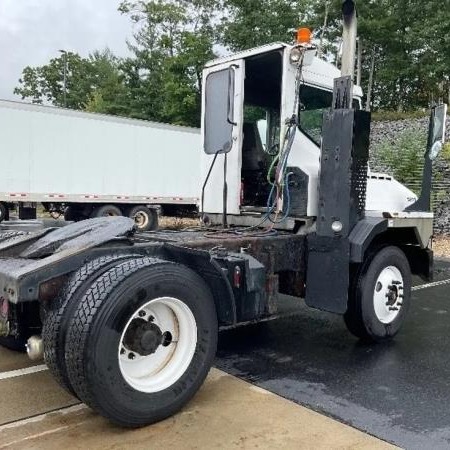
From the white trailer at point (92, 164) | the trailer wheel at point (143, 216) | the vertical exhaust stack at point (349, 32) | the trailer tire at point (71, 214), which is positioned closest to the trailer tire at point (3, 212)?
the white trailer at point (92, 164)

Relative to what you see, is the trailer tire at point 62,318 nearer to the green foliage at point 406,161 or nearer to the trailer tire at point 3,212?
the trailer tire at point 3,212

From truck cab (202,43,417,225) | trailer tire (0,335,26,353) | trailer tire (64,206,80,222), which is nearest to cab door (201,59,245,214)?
truck cab (202,43,417,225)

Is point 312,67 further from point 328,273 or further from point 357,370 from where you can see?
point 357,370

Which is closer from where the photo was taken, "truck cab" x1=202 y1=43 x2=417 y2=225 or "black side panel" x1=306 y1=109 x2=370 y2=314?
"black side panel" x1=306 y1=109 x2=370 y2=314

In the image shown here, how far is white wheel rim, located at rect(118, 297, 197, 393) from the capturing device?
346 cm

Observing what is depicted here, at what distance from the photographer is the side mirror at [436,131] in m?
5.21

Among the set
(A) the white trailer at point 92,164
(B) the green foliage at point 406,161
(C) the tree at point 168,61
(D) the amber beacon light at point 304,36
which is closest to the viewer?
(D) the amber beacon light at point 304,36

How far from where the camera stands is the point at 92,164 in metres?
16.1

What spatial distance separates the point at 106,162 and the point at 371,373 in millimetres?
13205

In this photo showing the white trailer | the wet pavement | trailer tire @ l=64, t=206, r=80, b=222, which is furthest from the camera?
trailer tire @ l=64, t=206, r=80, b=222

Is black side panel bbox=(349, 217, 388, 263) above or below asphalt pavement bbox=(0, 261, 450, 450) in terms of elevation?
above

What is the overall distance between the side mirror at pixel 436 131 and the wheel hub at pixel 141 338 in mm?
3458

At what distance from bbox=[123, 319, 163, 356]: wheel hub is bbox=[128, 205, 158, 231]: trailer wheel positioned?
537 inches

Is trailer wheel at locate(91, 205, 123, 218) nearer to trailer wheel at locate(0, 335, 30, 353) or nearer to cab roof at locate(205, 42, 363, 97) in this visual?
cab roof at locate(205, 42, 363, 97)
